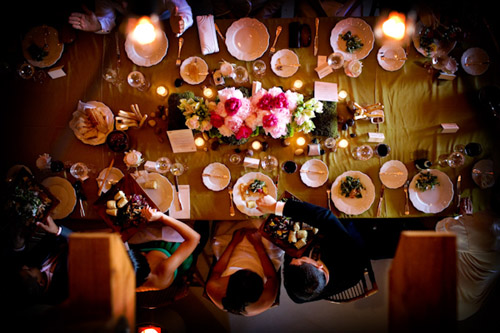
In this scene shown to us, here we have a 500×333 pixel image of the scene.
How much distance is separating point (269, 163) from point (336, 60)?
3.98 feet

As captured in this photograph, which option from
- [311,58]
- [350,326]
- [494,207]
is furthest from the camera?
[350,326]

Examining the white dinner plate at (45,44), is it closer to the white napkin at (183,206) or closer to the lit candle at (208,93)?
the lit candle at (208,93)

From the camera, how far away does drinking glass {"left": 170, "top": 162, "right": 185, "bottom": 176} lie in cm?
263

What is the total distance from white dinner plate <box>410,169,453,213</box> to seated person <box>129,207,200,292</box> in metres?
2.09

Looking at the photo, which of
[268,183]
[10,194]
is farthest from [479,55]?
[10,194]

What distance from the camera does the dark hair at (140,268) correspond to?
7.22ft

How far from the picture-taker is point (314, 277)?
2002 millimetres

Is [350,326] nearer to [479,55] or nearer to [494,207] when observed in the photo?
[494,207]

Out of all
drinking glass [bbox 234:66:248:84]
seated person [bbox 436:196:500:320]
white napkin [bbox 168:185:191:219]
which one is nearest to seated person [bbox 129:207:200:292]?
white napkin [bbox 168:185:191:219]

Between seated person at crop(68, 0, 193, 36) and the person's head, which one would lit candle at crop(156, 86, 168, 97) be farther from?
the person's head

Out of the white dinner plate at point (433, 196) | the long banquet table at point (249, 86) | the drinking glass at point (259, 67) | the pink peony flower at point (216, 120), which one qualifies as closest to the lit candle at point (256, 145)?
the long banquet table at point (249, 86)

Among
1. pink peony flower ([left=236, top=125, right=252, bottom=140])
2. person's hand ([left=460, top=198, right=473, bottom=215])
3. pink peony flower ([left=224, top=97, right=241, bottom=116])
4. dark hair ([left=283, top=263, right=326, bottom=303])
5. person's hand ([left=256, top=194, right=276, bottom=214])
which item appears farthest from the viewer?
person's hand ([left=460, top=198, right=473, bottom=215])

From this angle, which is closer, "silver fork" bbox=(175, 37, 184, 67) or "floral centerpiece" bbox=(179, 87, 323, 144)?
"floral centerpiece" bbox=(179, 87, 323, 144)

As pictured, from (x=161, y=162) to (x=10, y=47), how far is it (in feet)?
6.35
